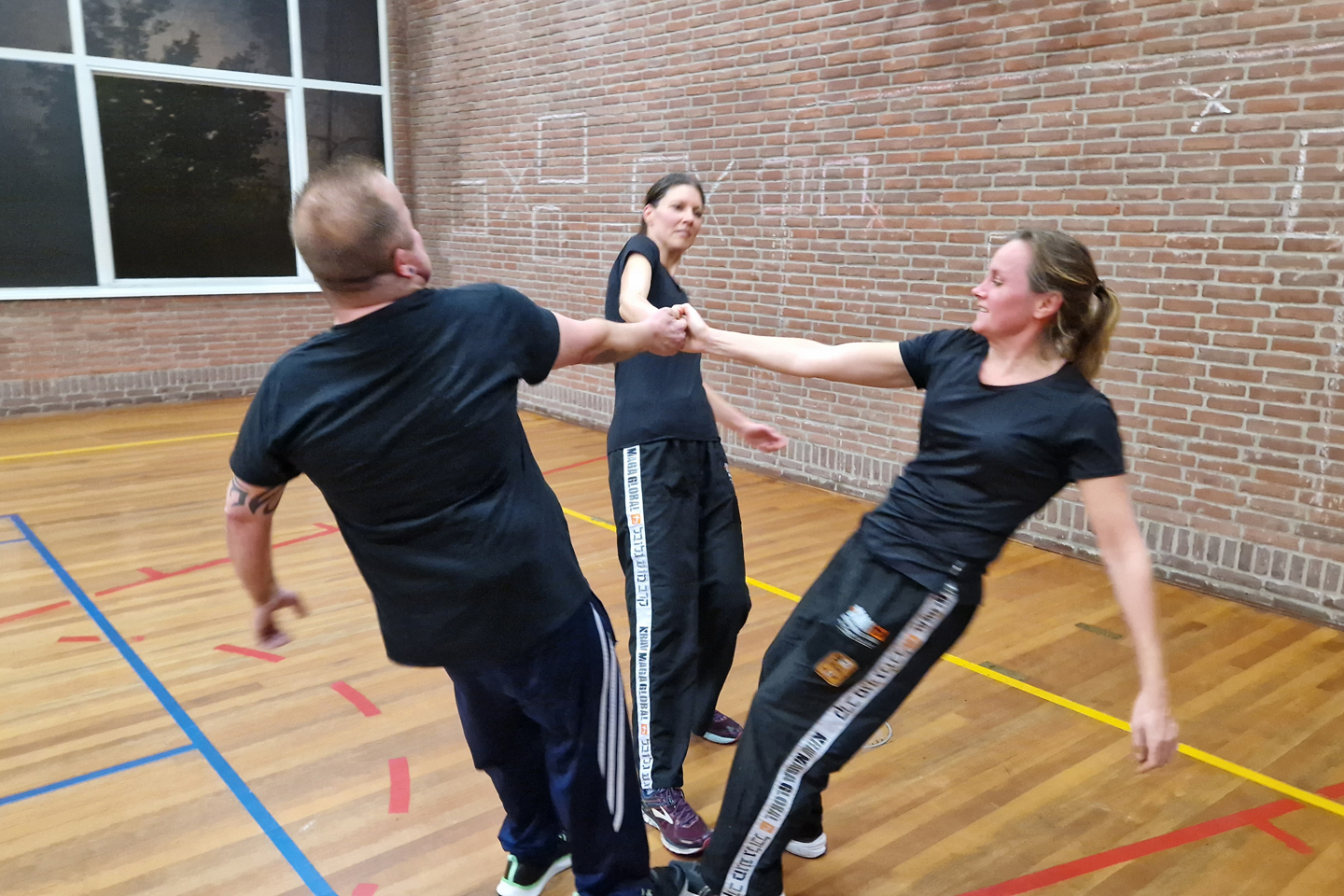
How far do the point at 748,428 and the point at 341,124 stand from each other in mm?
7742

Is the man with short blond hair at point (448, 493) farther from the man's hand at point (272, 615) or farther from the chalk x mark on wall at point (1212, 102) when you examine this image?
the chalk x mark on wall at point (1212, 102)

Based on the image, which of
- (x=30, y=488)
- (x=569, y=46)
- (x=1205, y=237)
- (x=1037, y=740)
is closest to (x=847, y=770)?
(x=1037, y=740)

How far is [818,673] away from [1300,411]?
3.14 meters

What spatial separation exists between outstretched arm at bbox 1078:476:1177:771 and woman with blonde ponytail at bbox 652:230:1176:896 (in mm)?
18

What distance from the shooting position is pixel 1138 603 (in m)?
1.68

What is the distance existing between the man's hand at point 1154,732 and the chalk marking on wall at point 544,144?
6333 millimetres

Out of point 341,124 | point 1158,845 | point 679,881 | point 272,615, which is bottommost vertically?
point 1158,845

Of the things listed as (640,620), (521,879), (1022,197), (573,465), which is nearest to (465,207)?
(573,465)

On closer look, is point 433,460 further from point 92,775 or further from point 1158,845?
point 1158,845

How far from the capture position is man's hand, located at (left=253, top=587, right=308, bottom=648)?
5.83 feet

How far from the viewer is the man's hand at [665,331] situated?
7.20 ft

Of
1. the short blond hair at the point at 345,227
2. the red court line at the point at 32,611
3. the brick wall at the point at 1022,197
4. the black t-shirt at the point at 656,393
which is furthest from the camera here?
the brick wall at the point at 1022,197

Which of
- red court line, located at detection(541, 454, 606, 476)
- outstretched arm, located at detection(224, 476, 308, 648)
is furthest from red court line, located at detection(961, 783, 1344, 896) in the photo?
red court line, located at detection(541, 454, 606, 476)

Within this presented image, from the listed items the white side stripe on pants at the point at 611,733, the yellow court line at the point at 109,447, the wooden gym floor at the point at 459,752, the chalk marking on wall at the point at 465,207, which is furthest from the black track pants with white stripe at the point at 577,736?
the chalk marking on wall at the point at 465,207
